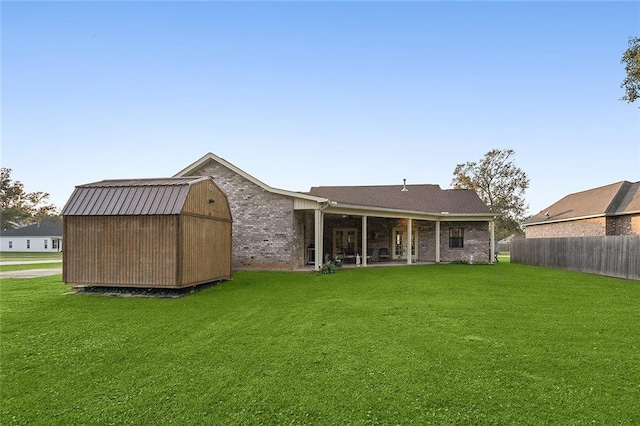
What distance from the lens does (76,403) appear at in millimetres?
4059

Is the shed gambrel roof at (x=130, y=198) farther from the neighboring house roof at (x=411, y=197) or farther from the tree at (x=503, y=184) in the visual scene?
the tree at (x=503, y=184)

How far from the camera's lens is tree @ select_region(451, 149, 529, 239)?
1368 inches

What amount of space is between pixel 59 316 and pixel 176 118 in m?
11.2

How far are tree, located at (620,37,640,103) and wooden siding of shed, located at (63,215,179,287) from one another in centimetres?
1639

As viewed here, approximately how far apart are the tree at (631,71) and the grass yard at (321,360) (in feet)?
27.5

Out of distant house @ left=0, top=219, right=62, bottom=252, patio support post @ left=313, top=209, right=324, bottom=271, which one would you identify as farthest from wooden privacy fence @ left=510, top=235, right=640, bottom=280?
distant house @ left=0, top=219, right=62, bottom=252

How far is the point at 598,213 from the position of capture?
71.7ft

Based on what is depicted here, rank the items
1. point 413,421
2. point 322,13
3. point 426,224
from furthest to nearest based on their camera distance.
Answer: point 426,224 → point 322,13 → point 413,421

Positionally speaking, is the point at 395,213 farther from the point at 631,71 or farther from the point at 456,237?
the point at 631,71

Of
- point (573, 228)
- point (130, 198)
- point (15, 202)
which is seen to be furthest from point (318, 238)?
point (15, 202)

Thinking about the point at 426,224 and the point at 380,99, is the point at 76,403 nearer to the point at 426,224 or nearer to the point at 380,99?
the point at 380,99

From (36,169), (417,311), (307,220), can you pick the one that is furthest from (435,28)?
(36,169)

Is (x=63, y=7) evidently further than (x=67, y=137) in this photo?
No

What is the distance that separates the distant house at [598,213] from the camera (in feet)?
67.9
